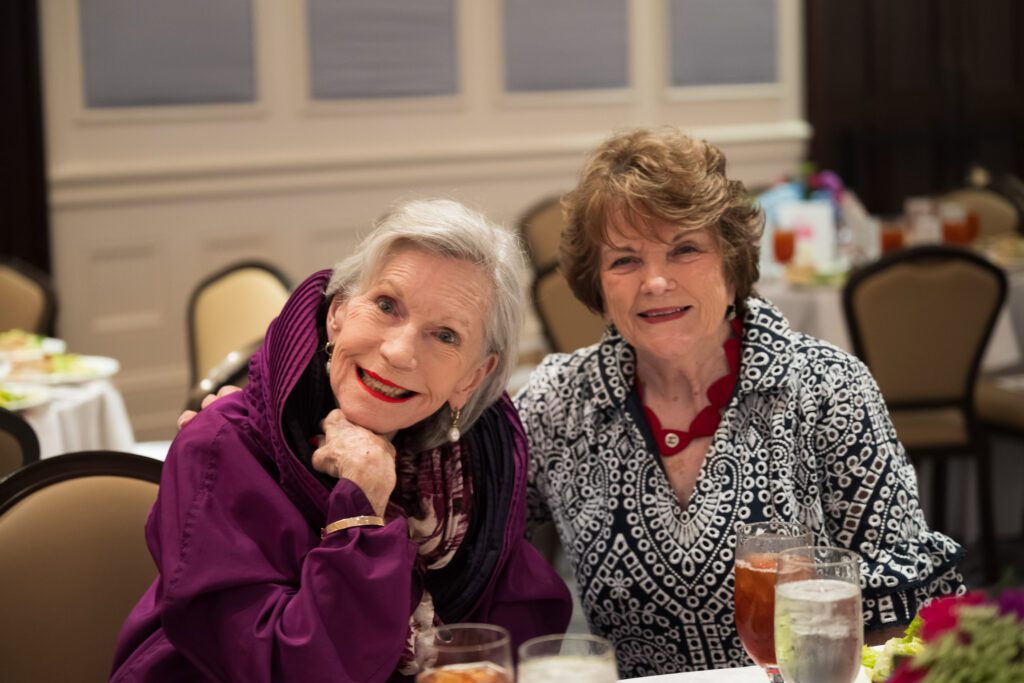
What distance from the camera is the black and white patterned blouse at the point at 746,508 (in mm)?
1946

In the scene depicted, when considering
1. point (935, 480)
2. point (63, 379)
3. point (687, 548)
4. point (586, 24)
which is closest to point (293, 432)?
point (687, 548)

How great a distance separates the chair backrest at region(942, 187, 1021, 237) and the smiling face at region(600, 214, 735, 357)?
4557 mm

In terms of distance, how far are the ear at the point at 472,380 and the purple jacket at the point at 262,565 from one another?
0.68 ft

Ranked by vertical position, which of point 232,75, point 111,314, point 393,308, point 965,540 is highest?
point 232,75

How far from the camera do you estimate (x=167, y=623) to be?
5.09 feet

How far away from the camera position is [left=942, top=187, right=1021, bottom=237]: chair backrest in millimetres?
6227

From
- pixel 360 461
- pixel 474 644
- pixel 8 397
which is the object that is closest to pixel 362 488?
pixel 360 461

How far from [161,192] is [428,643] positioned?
209 inches

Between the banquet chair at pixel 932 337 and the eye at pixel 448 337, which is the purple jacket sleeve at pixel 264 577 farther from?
the banquet chair at pixel 932 337

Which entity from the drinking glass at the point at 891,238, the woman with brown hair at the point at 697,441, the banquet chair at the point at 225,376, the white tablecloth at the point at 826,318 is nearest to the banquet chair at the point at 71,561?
the woman with brown hair at the point at 697,441

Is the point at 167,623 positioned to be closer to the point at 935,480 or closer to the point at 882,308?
the point at 882,308

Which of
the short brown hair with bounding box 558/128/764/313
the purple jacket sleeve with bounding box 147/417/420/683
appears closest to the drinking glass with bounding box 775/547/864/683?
the purple jacket sleeve with bounding box 147/417/420/683

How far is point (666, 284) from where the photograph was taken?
6.59ft

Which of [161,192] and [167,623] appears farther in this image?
[161,192]
